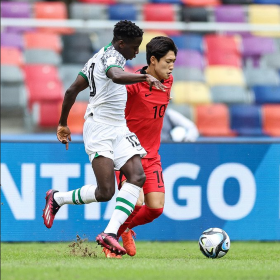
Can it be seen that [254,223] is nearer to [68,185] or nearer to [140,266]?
[68,185]

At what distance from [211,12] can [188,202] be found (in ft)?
16.9

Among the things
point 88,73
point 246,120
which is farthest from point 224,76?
point 88,73

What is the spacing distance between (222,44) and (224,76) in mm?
568

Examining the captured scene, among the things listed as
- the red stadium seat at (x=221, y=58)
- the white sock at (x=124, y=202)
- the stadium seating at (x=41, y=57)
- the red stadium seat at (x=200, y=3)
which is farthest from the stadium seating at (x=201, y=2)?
the white sock at (x=124, y=202)

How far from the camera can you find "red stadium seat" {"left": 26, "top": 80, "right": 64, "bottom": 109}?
10234mm

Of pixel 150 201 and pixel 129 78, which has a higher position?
pixel 129 78

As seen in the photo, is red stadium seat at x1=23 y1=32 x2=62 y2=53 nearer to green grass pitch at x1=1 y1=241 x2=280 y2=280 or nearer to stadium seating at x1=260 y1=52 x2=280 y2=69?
stadium seating at x1=260 y1=52 x2=280 y2=69

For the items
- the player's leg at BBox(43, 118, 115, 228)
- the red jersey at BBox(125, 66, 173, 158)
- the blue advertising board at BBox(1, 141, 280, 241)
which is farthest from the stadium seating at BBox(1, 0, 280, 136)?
the player's leg at BBox(43, 118, 115, 228)

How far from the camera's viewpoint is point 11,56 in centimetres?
1071

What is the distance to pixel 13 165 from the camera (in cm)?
734

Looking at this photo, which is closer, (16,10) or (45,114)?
(45,114)

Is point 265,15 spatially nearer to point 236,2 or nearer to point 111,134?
point 236,2

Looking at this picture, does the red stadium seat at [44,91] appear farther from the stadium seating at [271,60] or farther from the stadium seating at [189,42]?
the stadium seating at [271,60]

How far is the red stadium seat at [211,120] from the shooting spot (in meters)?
10.1
